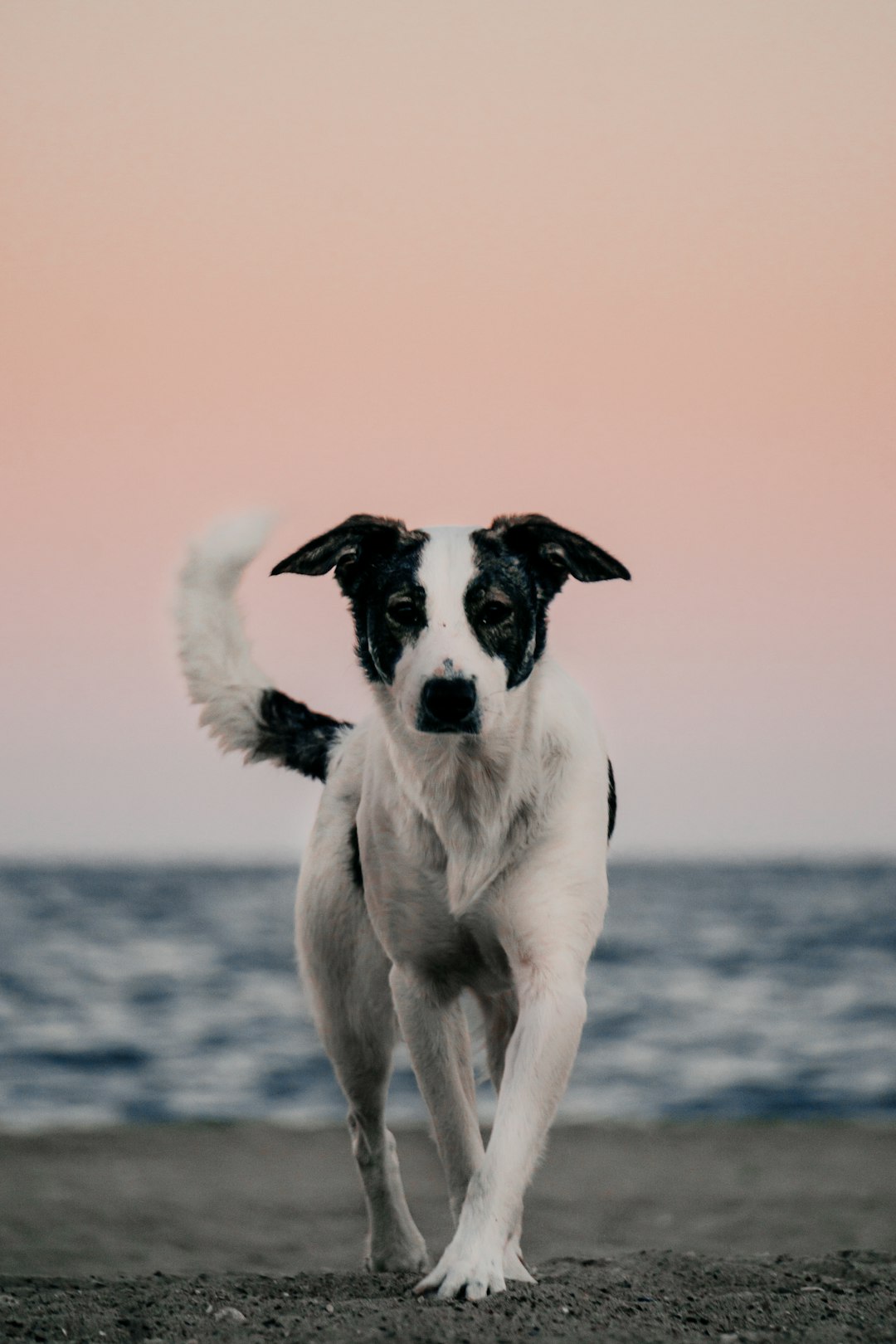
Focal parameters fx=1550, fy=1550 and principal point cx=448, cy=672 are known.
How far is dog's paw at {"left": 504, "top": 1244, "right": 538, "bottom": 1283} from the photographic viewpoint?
392 cm

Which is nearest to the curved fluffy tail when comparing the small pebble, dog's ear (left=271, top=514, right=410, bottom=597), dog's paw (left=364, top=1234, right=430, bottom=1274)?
dog's ear (left=271, top=514, right=410, bottom=597)

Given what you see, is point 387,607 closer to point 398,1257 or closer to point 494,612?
point 494,612

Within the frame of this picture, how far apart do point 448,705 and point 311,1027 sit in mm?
2300

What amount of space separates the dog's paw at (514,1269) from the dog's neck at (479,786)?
89cm

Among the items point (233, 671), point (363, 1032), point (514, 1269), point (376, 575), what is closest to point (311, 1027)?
point (363, 1032)

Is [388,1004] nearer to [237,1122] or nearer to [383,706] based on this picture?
[383,706]

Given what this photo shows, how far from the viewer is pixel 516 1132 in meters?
3.76

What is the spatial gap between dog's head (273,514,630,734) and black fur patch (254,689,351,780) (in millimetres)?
1322

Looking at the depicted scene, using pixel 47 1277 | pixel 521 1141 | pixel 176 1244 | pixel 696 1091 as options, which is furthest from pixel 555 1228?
pixel 696 1091

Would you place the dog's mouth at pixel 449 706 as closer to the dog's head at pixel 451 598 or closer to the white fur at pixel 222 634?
the dog's head at pixel 451 598

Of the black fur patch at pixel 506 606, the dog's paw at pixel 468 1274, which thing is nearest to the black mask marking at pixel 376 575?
the black fur patch at pixel 506 606

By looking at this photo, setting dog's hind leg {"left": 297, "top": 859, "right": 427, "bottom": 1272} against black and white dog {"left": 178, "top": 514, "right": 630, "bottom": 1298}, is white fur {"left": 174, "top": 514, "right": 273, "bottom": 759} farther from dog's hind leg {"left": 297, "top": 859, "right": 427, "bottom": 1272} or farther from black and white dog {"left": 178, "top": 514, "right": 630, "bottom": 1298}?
black and white dog {"left": 178, "top": 514, "right": 630, "bottom": 1298}

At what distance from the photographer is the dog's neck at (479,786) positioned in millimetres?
4113

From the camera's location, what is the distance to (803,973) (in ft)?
67.6
